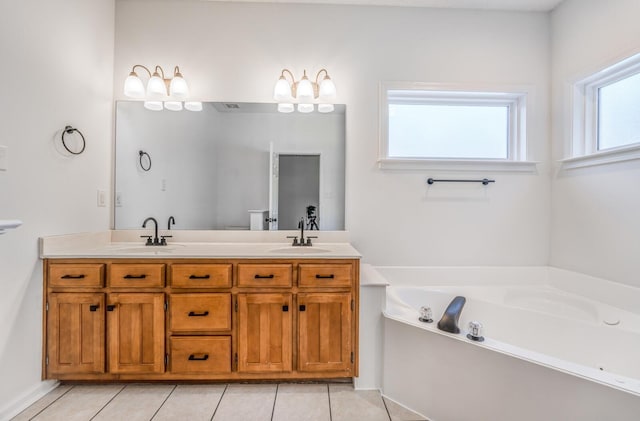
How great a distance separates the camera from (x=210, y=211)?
7.66 feet

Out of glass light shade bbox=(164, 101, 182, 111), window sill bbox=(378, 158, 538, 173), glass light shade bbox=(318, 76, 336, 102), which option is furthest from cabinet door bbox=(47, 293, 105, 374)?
window sill bbox=(378, 158, 538, 173)

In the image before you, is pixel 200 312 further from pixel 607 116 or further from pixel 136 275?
pixel 607 116

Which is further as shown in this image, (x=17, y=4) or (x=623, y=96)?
(x=623, y=96)

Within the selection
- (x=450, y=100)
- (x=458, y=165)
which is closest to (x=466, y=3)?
(x=450, y=100)

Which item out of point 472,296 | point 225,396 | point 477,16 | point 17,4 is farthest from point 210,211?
point 477,16

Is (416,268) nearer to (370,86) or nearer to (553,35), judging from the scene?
(370,86)

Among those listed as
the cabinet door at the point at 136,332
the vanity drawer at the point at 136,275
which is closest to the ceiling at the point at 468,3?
the vanity drawer at the point at 136,275

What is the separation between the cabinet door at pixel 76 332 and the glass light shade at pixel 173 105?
144 cm

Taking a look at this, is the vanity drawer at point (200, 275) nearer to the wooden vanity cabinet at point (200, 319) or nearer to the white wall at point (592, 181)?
the wooden vanity cabinet at point (200, 319)

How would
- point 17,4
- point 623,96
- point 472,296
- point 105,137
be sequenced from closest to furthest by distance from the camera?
point 17,4 < point 623,96 < point 472,296 < point 105,137

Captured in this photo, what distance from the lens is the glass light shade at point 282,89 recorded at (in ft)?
Result: 7.38

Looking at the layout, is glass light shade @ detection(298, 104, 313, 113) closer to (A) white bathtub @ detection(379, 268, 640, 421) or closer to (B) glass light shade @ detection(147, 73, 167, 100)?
(B) glass light shade @ detection(147, 73, 167, 100)

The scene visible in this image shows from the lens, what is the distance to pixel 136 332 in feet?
5.77

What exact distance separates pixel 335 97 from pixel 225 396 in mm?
2204
